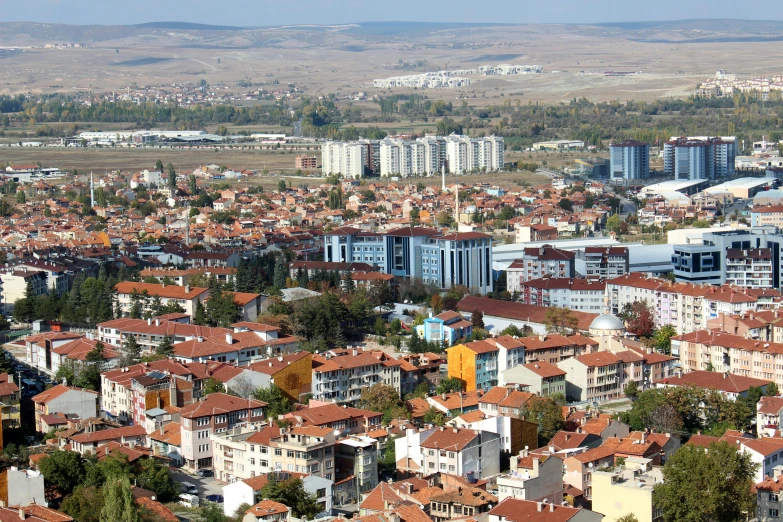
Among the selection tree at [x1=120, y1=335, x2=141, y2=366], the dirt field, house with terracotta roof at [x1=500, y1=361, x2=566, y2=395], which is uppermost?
the dirt field

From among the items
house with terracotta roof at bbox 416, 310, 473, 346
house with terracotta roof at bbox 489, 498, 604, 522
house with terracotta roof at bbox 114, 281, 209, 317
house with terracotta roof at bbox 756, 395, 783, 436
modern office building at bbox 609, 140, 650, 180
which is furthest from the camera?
modern office building at bbox 609, 140, 650, 180

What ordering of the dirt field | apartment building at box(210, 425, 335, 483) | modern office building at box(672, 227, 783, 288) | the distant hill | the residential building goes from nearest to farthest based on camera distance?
apartment building at box(210, 425, 335, 483), the residential building, modern office building at box(672, 227, 783, 288), the dirt field, the distant hill

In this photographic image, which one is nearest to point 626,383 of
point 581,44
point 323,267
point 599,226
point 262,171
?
point 323,267

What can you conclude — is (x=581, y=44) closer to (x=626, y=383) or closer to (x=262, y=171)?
(x=262, y=171)

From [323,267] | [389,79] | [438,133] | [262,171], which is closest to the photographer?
[323,267]

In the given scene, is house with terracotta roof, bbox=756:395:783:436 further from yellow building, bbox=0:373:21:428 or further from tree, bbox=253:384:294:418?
yellow building, bbox=0:373:21:428

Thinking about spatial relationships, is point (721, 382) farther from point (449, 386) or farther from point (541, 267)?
point (541, 267)

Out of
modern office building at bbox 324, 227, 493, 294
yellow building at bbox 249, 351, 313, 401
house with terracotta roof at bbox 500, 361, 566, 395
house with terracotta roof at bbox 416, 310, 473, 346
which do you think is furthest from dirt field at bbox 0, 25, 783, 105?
yellow building at bbox 249, 351, 313, 401
